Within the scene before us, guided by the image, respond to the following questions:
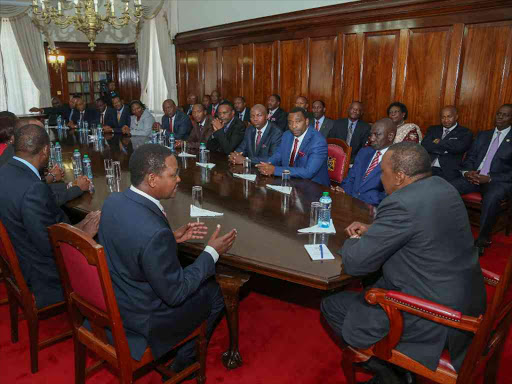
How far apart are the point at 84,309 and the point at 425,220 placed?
5.19ft

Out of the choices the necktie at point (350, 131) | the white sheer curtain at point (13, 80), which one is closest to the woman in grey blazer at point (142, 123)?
the necktie at point (350, 131)

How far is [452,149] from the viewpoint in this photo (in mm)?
4781

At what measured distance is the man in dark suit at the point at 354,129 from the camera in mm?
5895

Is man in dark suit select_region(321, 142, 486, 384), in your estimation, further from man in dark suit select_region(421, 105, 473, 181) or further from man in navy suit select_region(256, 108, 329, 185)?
man in dark suit select_region(421, 105, 473, 181)

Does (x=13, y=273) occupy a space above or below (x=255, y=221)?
below

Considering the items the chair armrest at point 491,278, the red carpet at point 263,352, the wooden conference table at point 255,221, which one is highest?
the wooden conference table at point 255,221

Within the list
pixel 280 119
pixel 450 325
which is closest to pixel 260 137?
pixel 280 119

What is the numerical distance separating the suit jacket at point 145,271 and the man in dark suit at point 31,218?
26.4 inches

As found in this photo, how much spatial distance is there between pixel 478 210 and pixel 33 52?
36.7 ft

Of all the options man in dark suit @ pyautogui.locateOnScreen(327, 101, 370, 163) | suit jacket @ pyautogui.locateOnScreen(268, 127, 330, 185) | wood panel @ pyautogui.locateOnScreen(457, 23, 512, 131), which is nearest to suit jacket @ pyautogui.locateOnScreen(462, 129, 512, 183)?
wood panel @ pyautogui.locateOnScreen(457, 23, 512, 131)

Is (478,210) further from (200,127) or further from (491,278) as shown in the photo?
(200,127)

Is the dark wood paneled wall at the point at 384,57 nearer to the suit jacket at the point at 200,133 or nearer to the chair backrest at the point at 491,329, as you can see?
the suit jacket at the point at 200,133

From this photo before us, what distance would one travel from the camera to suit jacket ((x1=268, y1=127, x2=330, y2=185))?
3604 millimetres

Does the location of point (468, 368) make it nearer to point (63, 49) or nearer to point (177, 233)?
point (177, 233)
